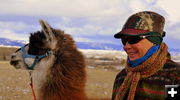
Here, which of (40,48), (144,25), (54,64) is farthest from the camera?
(40,48)

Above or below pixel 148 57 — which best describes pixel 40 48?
below

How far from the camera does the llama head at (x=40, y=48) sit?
4.68 meters

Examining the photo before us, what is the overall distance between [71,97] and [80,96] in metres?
0.14

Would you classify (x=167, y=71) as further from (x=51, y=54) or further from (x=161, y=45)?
(x=51, y=54)

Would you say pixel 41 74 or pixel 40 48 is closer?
pixel 41 74

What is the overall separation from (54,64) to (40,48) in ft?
1.59

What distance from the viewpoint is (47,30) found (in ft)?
15.3

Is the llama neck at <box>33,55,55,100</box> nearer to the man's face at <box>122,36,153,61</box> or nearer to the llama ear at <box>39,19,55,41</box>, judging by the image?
the llama ear at <box>39,19,55,41</box>

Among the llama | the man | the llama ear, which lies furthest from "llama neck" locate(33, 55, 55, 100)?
the man

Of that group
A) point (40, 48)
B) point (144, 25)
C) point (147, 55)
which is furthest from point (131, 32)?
point (40, 48)

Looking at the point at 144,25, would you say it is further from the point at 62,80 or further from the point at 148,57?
the point at 62,80

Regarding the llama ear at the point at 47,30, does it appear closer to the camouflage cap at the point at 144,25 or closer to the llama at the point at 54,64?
the llama at the point at 54,64

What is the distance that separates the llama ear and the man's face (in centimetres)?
226

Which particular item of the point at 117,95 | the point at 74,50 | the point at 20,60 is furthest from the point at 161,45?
the point at 20,60
